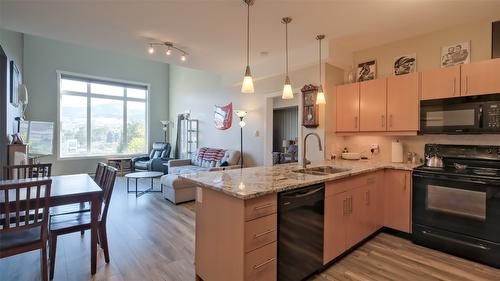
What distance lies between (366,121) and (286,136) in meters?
4.27

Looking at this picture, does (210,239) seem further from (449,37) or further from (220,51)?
(449,37)

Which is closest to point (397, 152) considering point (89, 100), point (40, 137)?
point (40, 137)

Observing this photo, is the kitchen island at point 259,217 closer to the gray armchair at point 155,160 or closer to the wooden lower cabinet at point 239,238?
the wooden lower cabinet at point 239,238

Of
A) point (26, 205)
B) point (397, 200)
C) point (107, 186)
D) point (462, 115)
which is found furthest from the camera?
point (397, 200)

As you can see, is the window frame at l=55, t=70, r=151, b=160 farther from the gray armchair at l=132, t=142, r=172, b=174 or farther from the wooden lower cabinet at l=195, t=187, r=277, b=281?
the wooden lower cabinet at l=195, t=187, r=277, b=281

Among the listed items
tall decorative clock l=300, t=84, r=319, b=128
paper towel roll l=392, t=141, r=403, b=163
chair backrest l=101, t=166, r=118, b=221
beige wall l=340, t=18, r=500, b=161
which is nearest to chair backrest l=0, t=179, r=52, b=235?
chair backrest l=101, t=166, r=118, b=221

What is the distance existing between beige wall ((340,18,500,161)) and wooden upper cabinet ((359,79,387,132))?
390mm

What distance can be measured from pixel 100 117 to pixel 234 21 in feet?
22.2

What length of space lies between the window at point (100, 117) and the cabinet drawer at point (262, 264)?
7642 mm

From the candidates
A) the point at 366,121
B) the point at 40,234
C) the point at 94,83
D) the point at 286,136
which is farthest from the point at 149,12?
the point at 94,83

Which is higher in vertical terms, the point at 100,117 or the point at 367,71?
the point at 367,71

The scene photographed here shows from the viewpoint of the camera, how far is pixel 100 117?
25.3ft

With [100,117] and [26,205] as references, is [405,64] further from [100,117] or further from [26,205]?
[100,117]

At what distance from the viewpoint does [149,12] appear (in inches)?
104
